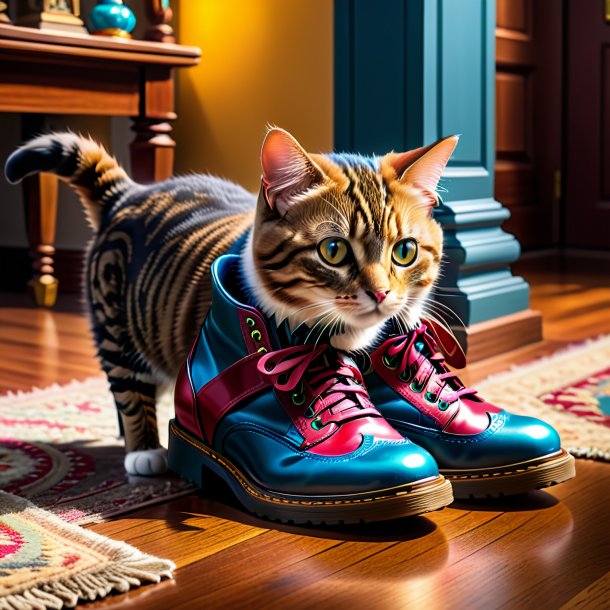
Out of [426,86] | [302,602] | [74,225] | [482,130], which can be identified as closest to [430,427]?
[302,602]

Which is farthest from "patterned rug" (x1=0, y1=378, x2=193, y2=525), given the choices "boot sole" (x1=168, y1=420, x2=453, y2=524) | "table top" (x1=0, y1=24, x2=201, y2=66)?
"table top" (x1=0, y1=24, x2=201, y2=66)

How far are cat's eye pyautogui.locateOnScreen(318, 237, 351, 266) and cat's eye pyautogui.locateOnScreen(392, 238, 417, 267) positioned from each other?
0.06 meters

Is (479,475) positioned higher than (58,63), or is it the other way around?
(58,63)

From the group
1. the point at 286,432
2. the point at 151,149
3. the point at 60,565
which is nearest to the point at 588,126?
the point at 151,149

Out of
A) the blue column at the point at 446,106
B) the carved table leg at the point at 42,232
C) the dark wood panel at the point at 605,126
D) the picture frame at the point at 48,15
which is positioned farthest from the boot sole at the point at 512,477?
the dark wood panel at the point at 605,126

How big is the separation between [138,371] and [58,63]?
3.79ft

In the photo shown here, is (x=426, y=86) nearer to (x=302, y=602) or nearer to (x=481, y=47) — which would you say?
(x=481, y=47)

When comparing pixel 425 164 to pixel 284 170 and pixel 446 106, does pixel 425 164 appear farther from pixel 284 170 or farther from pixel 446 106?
pixel 446 106

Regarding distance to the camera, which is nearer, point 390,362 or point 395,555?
point 395,555

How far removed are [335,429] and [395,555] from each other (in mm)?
156

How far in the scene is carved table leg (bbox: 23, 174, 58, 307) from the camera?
9.08ft

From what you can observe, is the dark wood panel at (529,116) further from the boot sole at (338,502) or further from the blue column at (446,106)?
the boot sole at (338,502)

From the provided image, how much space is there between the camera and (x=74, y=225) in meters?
3.10

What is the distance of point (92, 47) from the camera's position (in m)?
2.24
